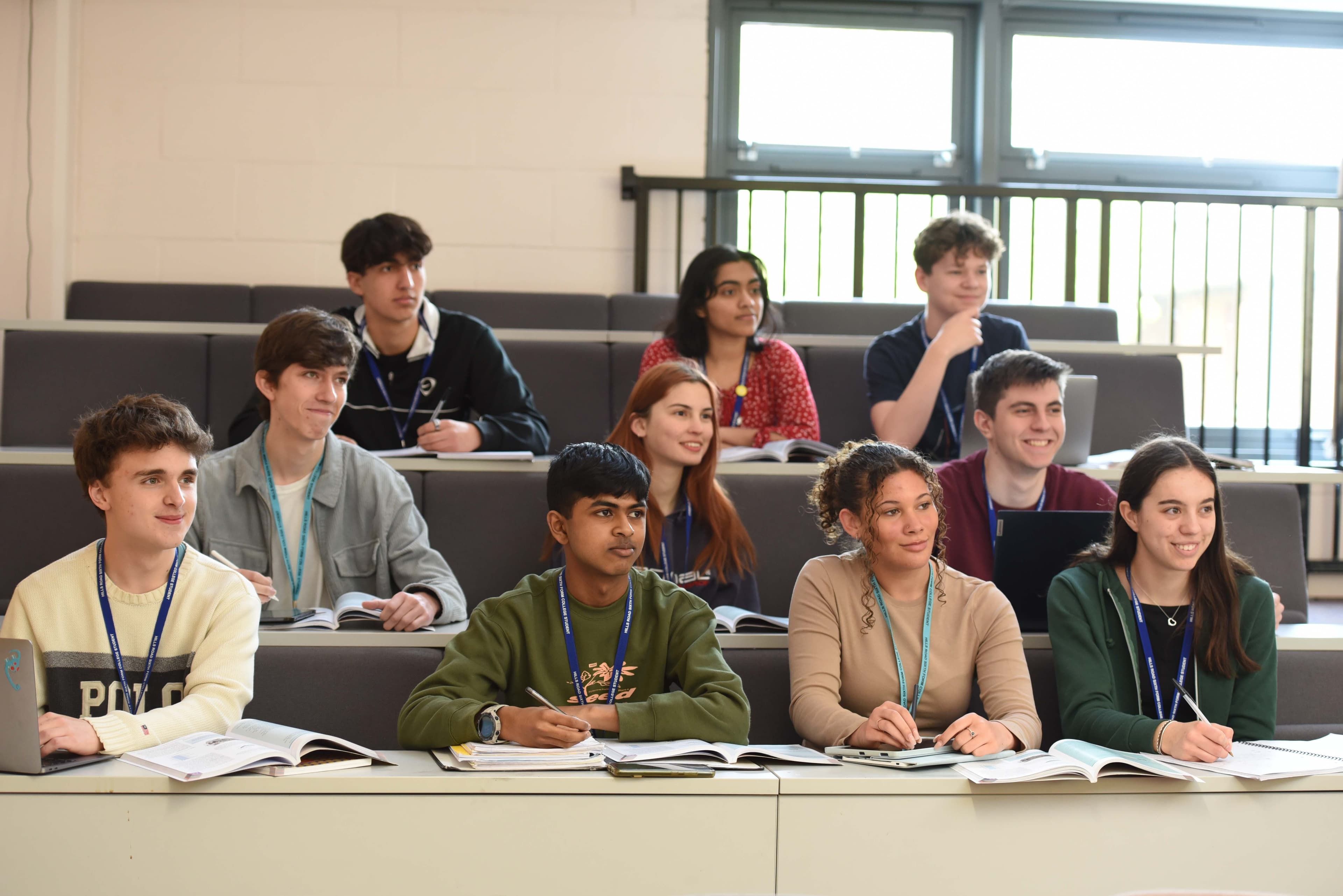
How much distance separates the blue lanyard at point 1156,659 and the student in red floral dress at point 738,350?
119 centimetres

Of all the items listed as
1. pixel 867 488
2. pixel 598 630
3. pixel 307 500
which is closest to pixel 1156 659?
pixel 867 488

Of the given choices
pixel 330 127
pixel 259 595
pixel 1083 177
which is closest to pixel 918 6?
pixel 1083 177

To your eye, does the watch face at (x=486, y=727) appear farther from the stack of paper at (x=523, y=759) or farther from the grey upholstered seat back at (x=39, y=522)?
the grey upholstered seat back at (x=39, y=522)

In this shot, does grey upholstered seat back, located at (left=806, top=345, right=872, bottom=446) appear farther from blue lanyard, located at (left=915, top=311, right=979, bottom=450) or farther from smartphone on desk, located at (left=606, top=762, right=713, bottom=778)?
smartphone on desk, located at (left=606, top=762, right=713, bottom=778)

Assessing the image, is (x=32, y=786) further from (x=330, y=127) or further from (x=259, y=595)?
(x=330, y=127)

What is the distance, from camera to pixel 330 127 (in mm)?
4465

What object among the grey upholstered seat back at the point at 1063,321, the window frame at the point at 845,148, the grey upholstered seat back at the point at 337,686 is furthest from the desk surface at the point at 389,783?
the window frame at the point at 845,148

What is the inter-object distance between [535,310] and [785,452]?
169cm

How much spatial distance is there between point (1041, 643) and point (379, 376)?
1691 millimetres

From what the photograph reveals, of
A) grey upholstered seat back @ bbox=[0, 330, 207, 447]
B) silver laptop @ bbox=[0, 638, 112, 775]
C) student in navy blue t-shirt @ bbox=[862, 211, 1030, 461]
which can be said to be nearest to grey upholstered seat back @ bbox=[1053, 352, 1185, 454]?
student in navy blue t-shirt @ bbox=[862, 211, 1030, 461]

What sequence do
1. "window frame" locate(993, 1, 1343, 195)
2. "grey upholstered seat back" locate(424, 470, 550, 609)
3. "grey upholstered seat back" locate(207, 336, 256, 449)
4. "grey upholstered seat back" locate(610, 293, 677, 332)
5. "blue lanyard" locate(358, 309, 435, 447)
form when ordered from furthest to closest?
1. "window frame" locate(993, 1, 1343, 195)
2. "grey upholstered seat back" locate(610, 293, 677, 332)
3. "grey upholstered seat back" locate(207, 336, 256, 449)
4. "blue lanyard" locate(358, 309, 435, 447)
5. "grey upholstered seat back" locate(424, 470, 550, 609)

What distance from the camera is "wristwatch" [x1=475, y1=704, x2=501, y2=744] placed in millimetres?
1550

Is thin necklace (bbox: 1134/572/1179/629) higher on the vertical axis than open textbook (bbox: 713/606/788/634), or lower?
higher

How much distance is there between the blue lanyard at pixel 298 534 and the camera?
220 centimetres
